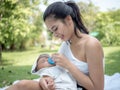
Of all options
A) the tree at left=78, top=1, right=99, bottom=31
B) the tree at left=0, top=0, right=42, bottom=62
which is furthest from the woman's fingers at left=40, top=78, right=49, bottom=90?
the tree at left=78, top=1, right=99, bottom=31

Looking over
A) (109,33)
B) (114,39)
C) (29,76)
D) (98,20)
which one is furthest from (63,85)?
(98,20)

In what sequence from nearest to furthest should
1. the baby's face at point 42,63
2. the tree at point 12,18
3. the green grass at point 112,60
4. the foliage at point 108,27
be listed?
the baby's face at point 42,63
the green grass at point 112,60
the tree at point 12,18
the foliage at point 108,27

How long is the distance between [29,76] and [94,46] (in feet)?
5.61

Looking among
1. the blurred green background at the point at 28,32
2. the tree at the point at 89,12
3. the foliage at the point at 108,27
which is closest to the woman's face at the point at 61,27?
the blurred green background at the point at 28,32

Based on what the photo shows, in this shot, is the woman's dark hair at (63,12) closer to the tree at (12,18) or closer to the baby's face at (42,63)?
the baby's face at (42,63)

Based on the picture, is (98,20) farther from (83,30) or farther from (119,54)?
(83,30)

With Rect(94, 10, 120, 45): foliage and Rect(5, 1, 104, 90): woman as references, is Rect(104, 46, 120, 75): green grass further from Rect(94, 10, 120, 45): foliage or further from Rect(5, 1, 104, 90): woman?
Rect(5, 1, 104, 90): woman

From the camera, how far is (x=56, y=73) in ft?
3.53

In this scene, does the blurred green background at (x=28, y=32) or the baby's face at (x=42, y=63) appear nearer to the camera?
the baby's face at (x=42, y=63)

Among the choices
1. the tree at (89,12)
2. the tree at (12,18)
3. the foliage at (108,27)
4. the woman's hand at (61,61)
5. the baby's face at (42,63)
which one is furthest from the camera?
the tree at (89,12)

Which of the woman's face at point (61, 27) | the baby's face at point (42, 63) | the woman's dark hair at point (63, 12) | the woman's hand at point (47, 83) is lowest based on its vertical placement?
the woman's hand at point (47, 83)

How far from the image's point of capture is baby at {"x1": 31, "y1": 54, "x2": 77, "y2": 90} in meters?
1.06

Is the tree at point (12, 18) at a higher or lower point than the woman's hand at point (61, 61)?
lower

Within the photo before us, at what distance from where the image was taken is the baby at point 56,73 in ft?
3.46
